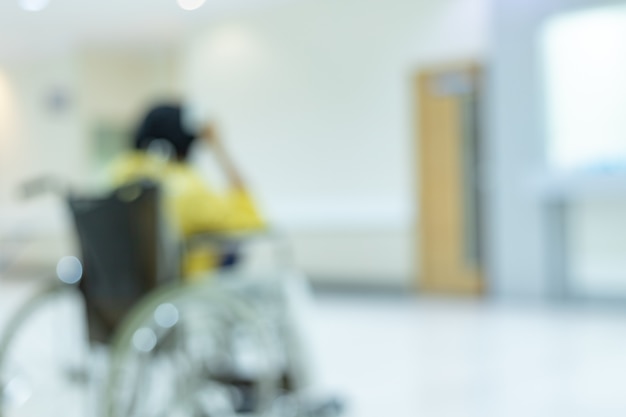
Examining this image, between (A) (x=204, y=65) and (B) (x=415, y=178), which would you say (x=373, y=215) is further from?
(A) (x=204, y=65)

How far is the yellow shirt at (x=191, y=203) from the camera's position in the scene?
206 cm

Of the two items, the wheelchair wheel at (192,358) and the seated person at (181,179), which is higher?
the seated person at (181,179)

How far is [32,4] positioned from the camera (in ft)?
3.80

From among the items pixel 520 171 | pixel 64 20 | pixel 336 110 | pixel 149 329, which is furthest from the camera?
pixel 336 110

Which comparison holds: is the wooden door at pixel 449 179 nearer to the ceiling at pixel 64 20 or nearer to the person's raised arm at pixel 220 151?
the person's raised arm at pixel 220 151

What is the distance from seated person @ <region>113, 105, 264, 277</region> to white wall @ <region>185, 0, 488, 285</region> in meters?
3.32

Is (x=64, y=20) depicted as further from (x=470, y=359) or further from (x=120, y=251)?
(x=470, y=359)

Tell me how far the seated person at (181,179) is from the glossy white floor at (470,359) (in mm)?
438

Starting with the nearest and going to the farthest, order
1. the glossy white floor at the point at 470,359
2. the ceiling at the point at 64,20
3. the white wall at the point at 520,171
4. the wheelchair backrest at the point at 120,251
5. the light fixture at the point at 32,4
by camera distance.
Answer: the light fixture at the point at 32,4 → the ceiling at the point at 64,20 → the wheelchair backrest at the point at 120,251 → the glossy white floor at the point at 470,359 → the white wall at the point at 520,171

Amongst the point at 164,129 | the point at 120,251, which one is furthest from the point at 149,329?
the point at 164,129

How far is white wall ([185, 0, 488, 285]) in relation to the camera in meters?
Result: 5.62

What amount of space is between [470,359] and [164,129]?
1.74 meters

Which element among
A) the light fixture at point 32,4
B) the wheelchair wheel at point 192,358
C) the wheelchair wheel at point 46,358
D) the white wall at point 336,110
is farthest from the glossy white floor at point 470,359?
the white wall at point 336,110

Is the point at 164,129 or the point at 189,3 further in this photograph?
the point at 164,129
